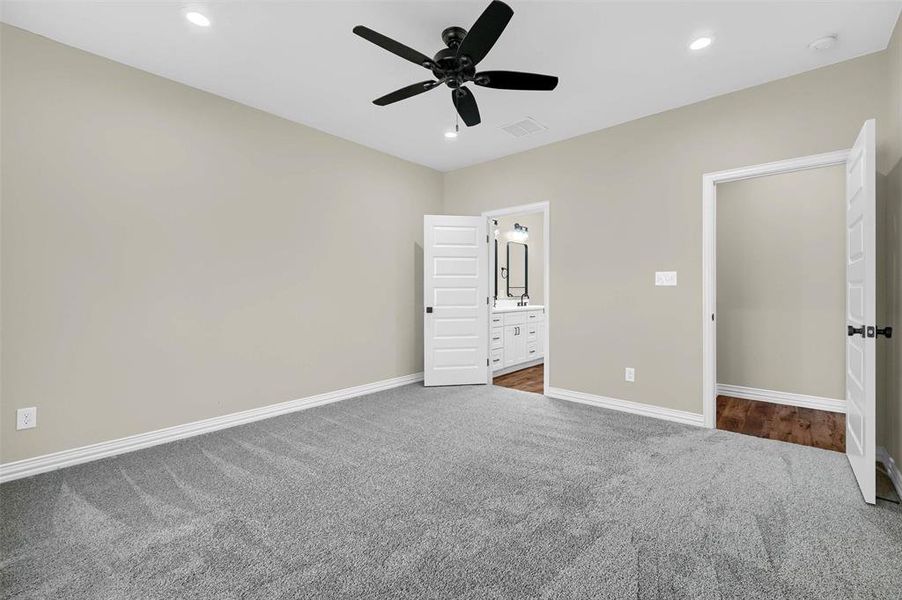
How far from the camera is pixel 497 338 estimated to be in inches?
212

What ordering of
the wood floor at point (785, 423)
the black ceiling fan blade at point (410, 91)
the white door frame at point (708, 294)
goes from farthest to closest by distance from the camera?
the white door frame at point (708, 294) < the wood floor at point (785, 423) < the black ceiling fan blade at point (410, 91)

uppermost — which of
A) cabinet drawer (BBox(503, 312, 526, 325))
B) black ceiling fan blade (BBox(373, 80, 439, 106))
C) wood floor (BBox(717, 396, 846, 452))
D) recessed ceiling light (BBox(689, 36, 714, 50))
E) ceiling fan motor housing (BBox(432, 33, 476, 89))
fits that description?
recessed ceiling light (BBox(689, 36, 714, 50))

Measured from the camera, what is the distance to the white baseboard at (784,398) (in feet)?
12.5

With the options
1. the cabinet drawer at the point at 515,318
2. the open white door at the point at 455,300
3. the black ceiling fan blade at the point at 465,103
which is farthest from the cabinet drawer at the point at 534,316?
the black ceiling fan blade at the point at 465,103

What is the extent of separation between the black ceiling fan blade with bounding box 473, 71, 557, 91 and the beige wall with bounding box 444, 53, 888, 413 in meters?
1.78

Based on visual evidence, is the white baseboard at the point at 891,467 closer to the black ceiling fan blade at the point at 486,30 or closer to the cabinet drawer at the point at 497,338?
the black ceiling fan blade at the point at 486,30

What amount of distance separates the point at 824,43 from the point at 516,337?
13.6ft

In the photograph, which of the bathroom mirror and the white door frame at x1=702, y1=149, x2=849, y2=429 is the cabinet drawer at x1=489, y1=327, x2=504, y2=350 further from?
the white door frame at x1=702, y1=149, x2=849, y2=429

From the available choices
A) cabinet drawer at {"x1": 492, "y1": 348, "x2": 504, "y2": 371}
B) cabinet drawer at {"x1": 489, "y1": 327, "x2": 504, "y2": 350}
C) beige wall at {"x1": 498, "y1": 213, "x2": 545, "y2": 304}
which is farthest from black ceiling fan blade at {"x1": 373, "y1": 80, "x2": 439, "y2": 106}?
beige wall at {"x1": 498, "y1": 213, "x2": 545, "y2": 304}

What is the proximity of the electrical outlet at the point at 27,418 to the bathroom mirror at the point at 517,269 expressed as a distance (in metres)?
5.75

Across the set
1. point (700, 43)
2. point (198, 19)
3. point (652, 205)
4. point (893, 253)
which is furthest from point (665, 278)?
point (198, 19)

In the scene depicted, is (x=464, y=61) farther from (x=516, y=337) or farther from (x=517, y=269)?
(x=517, y=269)

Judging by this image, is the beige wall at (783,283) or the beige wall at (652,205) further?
the beige wall at (783,283)

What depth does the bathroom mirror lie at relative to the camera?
702 cm
